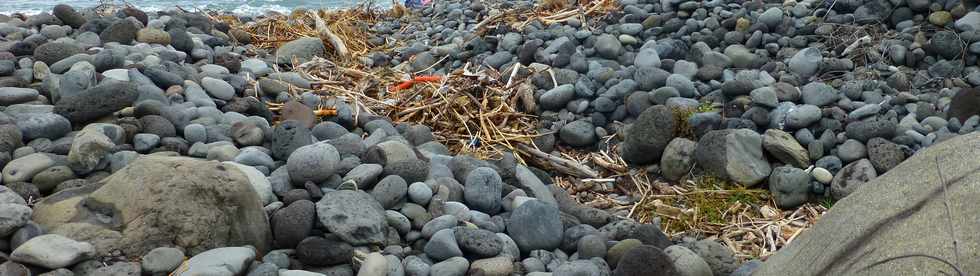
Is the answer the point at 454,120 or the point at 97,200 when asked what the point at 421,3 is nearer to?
the point at 454,120

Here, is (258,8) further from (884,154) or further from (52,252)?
(52,252)

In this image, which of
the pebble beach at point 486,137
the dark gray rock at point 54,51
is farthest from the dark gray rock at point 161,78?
the dark gray rock at point 54,51

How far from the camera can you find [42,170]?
318 cm

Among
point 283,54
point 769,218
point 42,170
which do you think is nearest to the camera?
point 42,170

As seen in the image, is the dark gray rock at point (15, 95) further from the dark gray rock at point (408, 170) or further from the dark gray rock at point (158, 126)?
the dark gray rock at point (408, 170)

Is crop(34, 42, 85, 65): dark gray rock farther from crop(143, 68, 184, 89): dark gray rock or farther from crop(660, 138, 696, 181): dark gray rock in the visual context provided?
crop(660, 138, 696, 181): dark gray rock

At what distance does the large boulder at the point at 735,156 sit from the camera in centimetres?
462

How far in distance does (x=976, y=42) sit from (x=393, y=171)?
4.24m

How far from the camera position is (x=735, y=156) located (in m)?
4.65

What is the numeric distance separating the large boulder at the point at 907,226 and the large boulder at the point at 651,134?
2428 millimetres

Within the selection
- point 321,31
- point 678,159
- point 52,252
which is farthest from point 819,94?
point 321,31

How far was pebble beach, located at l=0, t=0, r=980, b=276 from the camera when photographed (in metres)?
2.82

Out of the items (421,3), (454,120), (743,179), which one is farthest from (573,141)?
(421,3)

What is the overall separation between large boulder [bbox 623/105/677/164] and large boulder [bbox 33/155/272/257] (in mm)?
2701
